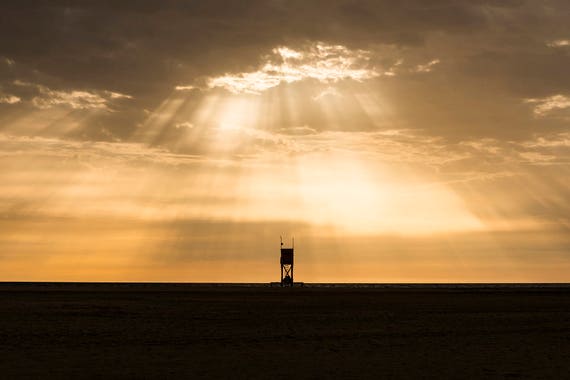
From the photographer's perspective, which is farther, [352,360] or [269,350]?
[269,350]

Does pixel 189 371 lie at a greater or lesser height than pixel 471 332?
lesser

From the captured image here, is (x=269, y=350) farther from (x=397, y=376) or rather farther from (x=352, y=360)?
(x=397, y=376)

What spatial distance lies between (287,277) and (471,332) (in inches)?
4665

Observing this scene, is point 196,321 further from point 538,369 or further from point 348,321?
point 538,369

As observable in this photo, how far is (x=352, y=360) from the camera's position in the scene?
21828 millimetres

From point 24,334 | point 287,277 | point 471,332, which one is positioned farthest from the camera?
point 287,277

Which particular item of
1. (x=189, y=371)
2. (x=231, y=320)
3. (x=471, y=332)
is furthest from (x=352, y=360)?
(x=231, y=320)

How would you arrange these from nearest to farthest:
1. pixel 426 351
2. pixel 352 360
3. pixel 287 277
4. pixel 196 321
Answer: pixel 352 360
pixel 426 351
pixel 196 321
pixel 287 277

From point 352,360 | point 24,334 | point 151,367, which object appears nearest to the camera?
point 151,367

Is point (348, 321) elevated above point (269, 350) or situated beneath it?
elevated above

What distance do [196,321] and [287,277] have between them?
4453 inches

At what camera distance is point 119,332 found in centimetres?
2984

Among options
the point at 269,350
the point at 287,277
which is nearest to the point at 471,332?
the point at 269,350

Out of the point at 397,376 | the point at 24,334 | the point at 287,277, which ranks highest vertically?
the point at 287,277
